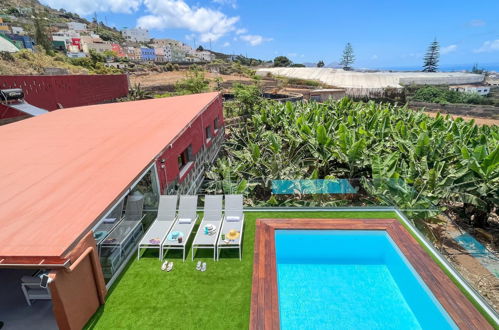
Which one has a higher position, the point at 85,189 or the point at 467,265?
the point at 85,189

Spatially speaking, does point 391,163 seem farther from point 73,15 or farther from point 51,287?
point 73,15

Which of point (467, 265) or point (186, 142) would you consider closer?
point (467, 265)

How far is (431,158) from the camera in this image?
1064cm

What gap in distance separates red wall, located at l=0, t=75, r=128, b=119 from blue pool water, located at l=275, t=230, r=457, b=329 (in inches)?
640

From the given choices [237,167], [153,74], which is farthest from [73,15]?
[237,167]

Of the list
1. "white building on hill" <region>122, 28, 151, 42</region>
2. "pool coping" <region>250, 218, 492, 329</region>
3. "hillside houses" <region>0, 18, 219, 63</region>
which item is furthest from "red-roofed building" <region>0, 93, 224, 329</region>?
"white building on hill" <region>122, 28, 151, 42</region>

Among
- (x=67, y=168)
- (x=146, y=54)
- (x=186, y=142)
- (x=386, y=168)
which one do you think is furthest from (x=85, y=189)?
(x=146, y=54)

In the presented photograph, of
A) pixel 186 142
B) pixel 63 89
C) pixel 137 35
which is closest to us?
pixel 186 142

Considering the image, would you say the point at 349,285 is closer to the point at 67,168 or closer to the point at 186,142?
the point at 186,142

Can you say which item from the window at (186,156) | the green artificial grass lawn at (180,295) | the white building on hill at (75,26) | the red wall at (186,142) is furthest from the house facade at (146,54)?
the green artificial grass lawn at (180,295)

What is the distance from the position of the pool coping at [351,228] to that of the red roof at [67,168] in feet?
11.6

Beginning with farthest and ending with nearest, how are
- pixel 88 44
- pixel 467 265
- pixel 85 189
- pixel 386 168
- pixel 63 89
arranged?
pixel 88 44 → pixel 63 89 → pixel 386 168 → pixel 467 265 → pixel 85 189

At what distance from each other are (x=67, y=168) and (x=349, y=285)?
7725 millimetres

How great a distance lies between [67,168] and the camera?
710 cm
